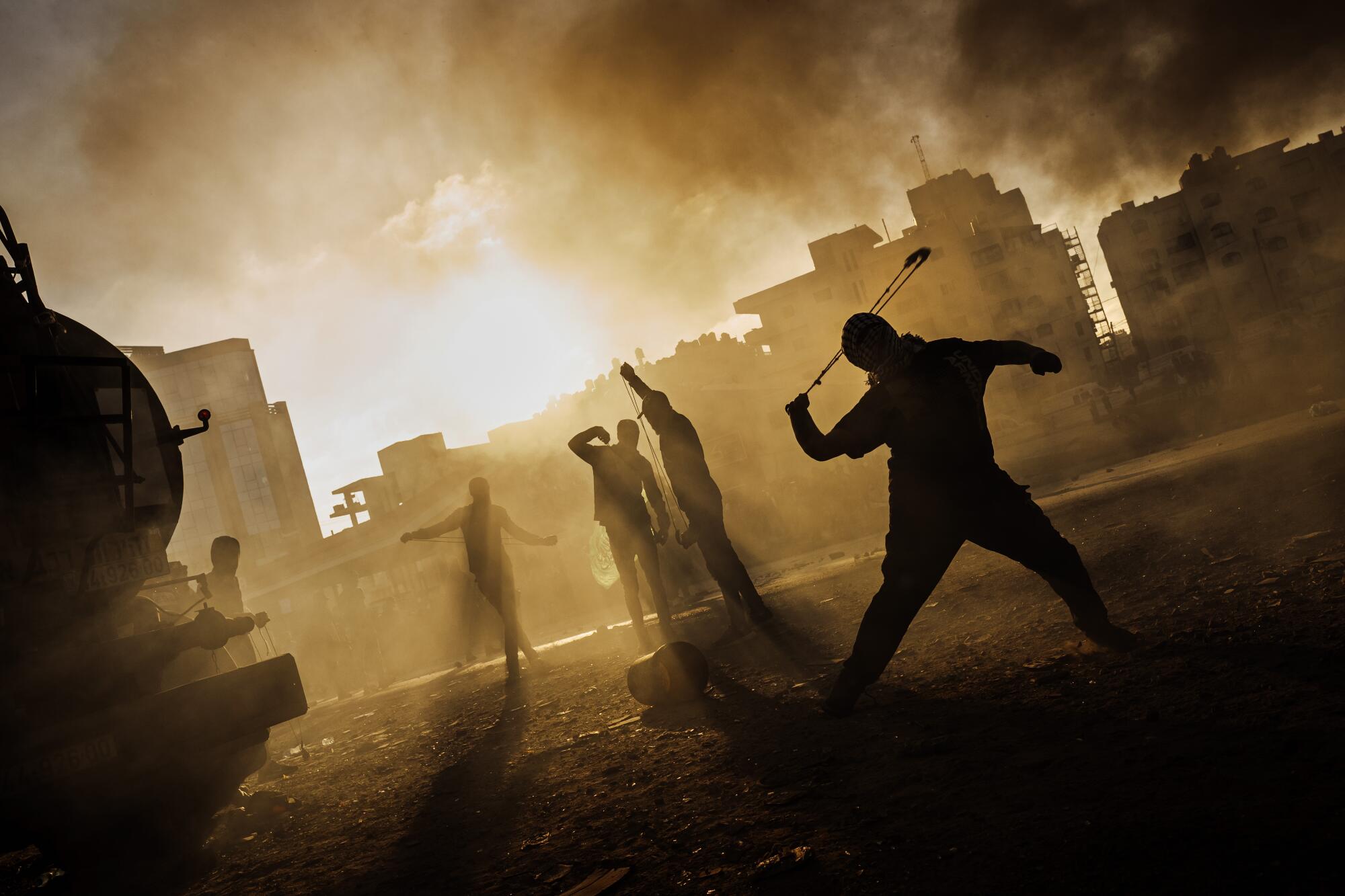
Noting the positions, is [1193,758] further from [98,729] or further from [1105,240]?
[1105,240]

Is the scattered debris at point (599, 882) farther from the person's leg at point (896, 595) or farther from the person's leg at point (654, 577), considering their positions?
the person's leg at point (654, 577)

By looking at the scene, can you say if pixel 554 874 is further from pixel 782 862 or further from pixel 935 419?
pixel 935 419

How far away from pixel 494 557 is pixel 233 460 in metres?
43.9

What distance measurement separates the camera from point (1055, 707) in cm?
331

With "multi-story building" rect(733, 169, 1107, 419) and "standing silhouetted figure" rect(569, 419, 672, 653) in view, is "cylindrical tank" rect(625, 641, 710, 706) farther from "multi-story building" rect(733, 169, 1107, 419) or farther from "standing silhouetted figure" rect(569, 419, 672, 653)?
"multi-story building" rect(733, 169, 1107, 419)

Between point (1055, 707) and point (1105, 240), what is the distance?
5901 cm

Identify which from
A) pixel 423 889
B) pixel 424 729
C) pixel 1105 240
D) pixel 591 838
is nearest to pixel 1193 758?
pixel 591 838

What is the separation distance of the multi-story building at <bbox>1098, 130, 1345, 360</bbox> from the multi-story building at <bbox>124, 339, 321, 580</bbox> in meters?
49.4

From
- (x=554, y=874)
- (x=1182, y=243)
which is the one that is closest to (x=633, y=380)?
(x=554, y=874)

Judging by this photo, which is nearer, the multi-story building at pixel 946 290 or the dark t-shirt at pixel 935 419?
the dark t-shirt at pixel 935 419

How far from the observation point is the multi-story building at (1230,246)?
145ft

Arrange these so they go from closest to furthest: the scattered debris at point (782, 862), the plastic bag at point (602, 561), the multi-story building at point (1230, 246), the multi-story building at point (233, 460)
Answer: the scattered debris at point (782, 862), the plastic bag at point (602, 561), the multi-story building at point (1230, 246), the multi-story building at point (233, 460)

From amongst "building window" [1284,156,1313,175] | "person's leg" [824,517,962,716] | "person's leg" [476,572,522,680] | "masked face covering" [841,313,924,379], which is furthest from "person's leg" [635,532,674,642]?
"building window" [1284,156,1313,175]

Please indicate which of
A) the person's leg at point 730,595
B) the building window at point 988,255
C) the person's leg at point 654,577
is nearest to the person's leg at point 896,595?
the person's leg at point 730,595
